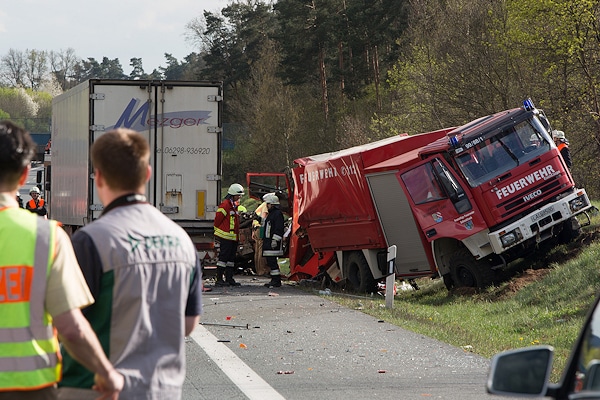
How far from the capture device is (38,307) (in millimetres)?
3830

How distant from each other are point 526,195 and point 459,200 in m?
1.13

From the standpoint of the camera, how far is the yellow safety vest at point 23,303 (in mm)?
3816

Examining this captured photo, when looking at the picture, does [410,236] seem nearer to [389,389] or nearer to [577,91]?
[389,389]

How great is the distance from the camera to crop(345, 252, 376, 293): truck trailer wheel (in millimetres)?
19797

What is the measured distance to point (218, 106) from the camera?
66.4 feet

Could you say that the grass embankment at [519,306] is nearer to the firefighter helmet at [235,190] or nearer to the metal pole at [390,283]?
the metal pole at [390,283]

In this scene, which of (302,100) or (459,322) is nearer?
(459,322)

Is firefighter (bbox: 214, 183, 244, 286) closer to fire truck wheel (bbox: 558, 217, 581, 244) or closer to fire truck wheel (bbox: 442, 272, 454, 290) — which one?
fire truck wheel (bbox: 442, 272, 454, 290)

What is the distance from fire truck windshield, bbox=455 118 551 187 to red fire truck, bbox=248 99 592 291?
17 mm

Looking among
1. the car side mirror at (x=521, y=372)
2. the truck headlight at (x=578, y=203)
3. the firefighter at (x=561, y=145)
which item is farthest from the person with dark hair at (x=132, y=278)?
the firefighter at (x=561, y=145)

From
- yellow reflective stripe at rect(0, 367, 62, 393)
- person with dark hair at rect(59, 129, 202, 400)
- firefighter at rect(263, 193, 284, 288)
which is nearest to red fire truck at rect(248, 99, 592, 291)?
firefighter at rect(263, 193, 284, 288)

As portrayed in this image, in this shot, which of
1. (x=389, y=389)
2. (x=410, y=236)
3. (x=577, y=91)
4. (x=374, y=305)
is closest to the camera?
(x=389, y=389)

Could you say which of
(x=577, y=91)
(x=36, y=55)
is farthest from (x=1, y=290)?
(x=36, y=55)

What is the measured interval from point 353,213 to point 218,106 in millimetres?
3307
